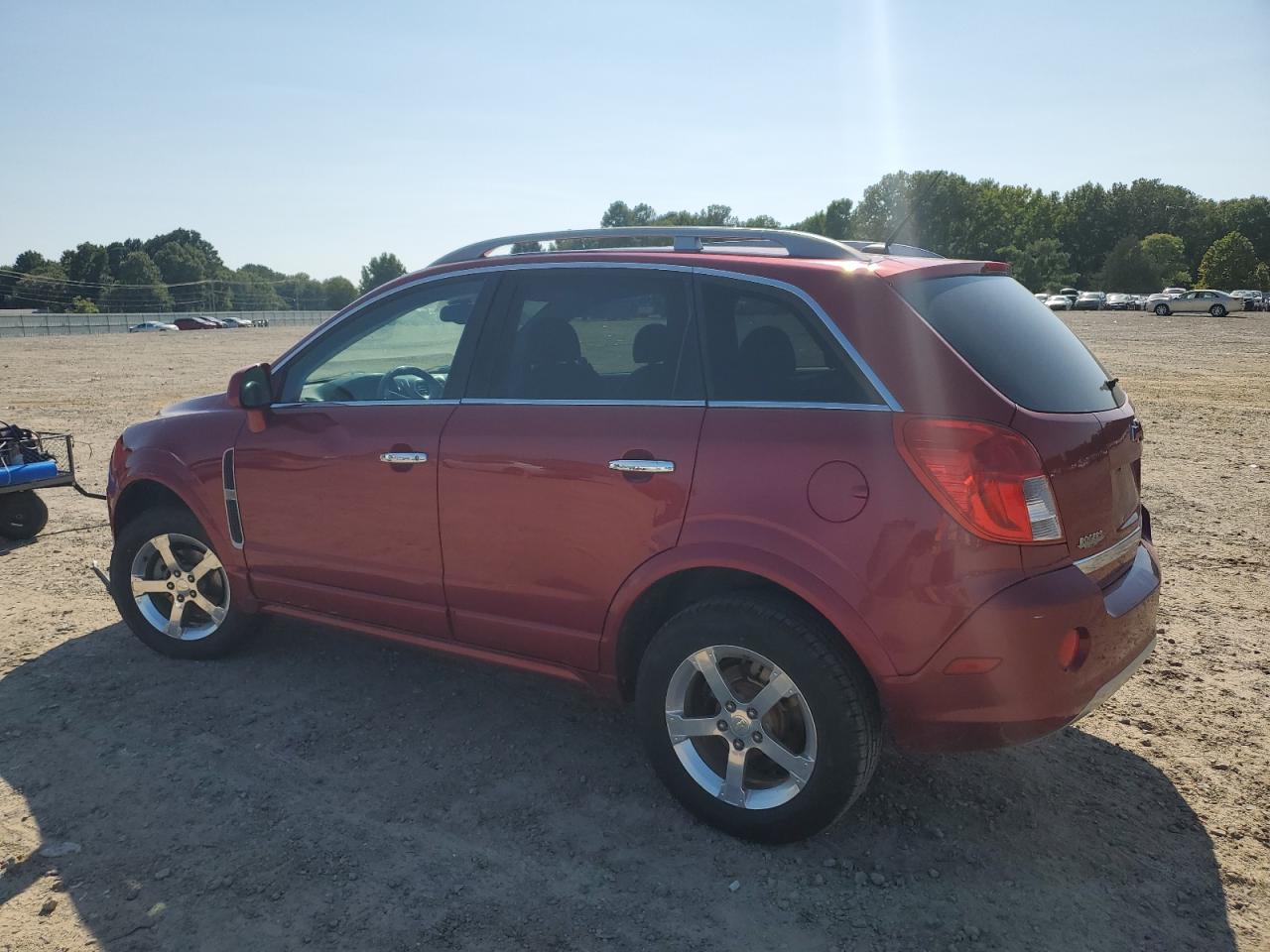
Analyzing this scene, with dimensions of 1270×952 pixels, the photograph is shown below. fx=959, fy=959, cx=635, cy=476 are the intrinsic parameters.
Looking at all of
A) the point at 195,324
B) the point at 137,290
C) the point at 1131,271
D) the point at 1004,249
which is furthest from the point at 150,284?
the point at 1131,271

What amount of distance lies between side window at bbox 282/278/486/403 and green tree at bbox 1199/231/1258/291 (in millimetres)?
102225

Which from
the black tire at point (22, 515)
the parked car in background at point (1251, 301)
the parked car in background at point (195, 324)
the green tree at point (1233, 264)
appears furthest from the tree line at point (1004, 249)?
the black tire at point (22, 515)

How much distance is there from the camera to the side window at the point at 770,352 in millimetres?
3006

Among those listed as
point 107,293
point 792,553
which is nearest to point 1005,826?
point 792,553

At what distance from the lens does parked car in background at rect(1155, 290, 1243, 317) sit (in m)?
52.2

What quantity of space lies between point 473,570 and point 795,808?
1488 millimetres

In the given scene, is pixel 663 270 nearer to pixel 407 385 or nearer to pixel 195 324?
pixel 407 385

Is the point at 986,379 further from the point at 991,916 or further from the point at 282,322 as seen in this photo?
the point at 282,322

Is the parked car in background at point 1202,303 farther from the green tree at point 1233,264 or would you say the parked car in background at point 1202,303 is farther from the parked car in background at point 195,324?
the parked car in background at point 195,324

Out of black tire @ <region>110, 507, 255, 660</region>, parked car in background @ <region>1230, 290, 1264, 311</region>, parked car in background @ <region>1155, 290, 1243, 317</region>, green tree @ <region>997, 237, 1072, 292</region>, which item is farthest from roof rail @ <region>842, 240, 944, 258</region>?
green tree @ <region>997, 237, 1072, 292</region>

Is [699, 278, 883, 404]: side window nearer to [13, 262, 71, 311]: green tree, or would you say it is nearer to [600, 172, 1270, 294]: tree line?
[600, 172, 1270, 294]: tree line

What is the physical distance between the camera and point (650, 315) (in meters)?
3.49

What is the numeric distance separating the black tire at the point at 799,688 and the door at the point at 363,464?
1.17 metres

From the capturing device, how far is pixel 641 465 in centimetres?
324
